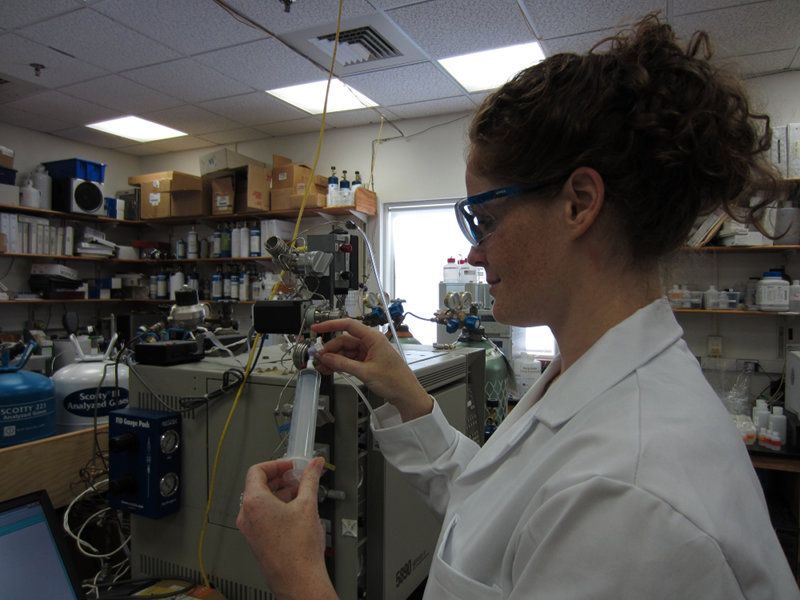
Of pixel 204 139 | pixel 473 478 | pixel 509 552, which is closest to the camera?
pixel 509 552

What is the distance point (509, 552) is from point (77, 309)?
544 cm

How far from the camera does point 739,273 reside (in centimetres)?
321

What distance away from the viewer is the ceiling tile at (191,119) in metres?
4.00

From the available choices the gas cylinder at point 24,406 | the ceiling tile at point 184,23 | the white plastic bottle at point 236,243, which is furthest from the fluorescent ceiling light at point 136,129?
the gas cylinder at point 24,406

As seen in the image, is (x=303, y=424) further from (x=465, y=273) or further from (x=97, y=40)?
(x=97, y=40)

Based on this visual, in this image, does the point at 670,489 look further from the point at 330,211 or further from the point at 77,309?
the point at 77,309

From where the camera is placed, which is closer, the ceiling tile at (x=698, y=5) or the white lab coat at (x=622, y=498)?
the white lab coat at (x=622, y=498)

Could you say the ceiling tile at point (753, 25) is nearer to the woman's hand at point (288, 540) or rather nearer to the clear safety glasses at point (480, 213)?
the clear safety glasses at point (480, 213)

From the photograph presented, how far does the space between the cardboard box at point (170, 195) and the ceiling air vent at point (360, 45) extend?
1.87 metres

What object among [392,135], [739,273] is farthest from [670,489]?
[392,135]

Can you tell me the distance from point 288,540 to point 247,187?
386cm

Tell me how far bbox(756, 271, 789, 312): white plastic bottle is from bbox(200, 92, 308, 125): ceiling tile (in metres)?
3.38

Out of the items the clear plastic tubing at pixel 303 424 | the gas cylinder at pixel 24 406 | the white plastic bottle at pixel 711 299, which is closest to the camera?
the clear plastic tubing at pixel 303 424

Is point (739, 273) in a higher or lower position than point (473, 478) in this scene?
higher
